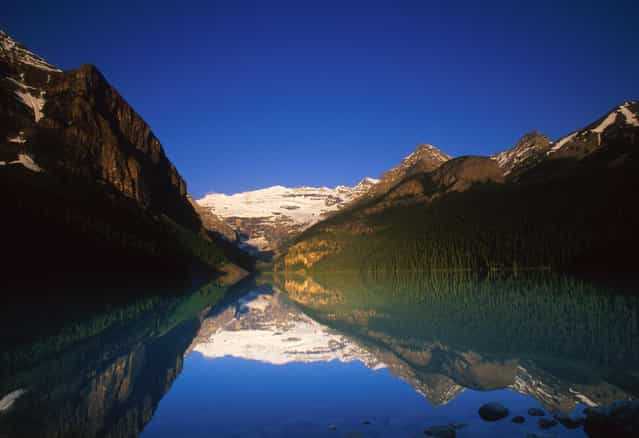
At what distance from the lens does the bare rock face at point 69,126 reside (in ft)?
448

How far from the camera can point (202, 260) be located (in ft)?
533

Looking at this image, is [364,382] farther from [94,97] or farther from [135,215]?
[94,97]

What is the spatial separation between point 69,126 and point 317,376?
6674 inches

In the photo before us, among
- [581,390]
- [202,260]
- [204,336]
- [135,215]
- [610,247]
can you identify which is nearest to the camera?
[581,390]

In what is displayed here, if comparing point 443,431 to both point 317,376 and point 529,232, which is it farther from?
point 529,232

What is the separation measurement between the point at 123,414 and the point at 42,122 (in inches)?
6585

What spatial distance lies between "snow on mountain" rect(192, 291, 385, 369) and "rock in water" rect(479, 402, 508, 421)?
6564 millimetres

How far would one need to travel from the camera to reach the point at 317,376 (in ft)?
55.7

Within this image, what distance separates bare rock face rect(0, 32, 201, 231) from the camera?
136m

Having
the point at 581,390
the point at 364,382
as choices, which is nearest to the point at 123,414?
the point at 364,382

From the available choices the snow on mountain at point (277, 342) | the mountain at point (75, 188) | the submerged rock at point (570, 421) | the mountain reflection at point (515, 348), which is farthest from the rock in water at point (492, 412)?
the mountain at point (75, 188)

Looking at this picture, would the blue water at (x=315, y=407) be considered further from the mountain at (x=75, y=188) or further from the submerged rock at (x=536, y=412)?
the mountain at (x=75, y=188)

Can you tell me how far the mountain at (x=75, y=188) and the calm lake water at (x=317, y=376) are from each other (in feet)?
205

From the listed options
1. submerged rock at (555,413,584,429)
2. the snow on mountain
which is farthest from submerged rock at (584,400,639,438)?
the snow on mountain
